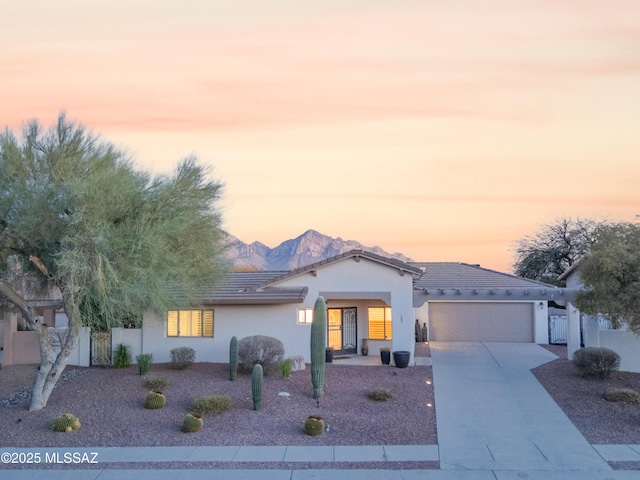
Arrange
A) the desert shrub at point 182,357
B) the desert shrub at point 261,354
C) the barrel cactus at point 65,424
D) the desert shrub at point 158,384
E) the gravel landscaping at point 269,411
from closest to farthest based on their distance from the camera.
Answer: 1. the gravel landscaping at point 269,411
2. the barrel cactus at point 65,424
3. the desert shrub at point 158,384
4. the desert shrub at point 261,354
5. the desert shrub at point 182,357

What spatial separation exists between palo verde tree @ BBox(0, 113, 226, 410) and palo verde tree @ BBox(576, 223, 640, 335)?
11400 mm

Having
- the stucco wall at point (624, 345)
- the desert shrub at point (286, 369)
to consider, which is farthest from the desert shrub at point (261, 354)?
the stucco wall at point (624, 345)

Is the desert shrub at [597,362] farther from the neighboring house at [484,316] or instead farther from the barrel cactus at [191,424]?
the barrel cactus at [191,424]

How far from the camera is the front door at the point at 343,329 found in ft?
90.9

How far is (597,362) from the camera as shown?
20.8 meters

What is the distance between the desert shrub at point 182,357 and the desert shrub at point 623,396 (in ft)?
42.7

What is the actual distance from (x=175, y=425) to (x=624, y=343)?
49.6 ft

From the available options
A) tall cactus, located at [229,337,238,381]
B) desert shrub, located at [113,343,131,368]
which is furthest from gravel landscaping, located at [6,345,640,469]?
desert shrub, located at [113,343,131,368]

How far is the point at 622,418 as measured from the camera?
54.7ft

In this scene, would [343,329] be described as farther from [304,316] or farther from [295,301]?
[295,301]

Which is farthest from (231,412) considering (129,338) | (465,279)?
(465,279)

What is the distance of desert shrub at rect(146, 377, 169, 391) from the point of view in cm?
1959

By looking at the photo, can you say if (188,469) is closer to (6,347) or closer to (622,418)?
(622,418)

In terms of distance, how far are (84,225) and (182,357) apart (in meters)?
8.04
